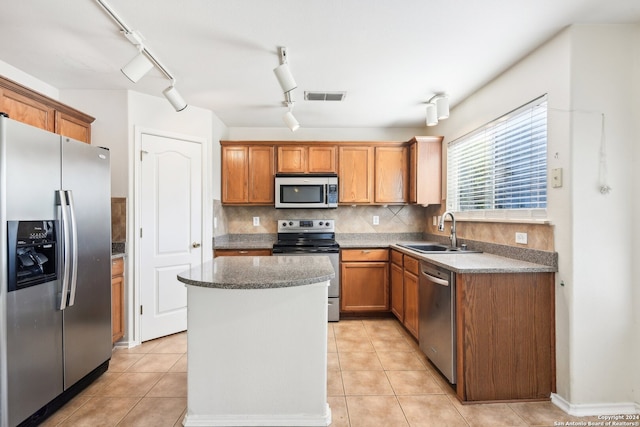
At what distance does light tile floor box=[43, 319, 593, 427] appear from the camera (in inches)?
69.4

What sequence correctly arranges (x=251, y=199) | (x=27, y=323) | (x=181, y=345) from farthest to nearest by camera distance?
(x=251, y=199)
(x=181, y=345)
(x=27, y=323)

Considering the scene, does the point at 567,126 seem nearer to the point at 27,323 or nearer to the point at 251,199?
the point at 251,199

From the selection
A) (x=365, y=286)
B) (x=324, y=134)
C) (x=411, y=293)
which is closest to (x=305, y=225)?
(x=365, y=286)

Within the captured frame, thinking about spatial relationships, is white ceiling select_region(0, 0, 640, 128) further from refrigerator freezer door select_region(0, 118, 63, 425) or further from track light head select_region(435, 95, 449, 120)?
refrigerator freezer door select_region(0, 118, 63, 425)

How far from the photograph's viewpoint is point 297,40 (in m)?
1.98

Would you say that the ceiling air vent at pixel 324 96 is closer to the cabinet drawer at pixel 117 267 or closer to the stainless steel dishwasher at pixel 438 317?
the stainless steel dishwasher at pixel 438 317

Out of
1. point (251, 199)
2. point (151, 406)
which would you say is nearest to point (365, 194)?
point (251, 199)

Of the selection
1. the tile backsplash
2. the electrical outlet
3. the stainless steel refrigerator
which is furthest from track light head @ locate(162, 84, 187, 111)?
the electrical outlet

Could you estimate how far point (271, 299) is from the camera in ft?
5.48

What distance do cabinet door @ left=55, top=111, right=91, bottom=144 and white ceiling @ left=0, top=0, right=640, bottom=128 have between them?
0.35 meters

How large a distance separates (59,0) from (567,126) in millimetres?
3058

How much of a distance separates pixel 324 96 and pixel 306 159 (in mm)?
942

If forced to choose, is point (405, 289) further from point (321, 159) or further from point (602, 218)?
point (321, 159)

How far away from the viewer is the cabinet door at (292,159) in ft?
12.1
